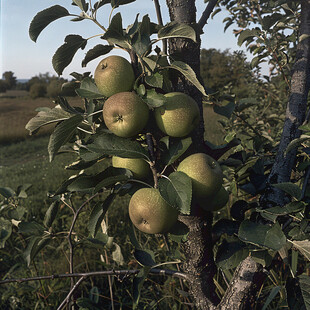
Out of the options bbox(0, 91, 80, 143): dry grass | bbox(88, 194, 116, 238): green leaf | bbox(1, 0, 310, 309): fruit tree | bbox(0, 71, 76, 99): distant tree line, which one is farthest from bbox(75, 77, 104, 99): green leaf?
bbox(0, 71, 76, 99): distant tree line

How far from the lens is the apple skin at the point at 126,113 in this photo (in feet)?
2.75

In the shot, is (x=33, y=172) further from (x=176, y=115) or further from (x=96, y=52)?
(x=176, y=115)

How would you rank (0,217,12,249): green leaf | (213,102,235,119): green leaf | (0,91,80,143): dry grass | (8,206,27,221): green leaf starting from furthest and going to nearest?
(0,91,80,143): dry grass, (8,206,27,221): green leaf, (0,217,12,249): green leaf, (213,102,235,119): green leaf

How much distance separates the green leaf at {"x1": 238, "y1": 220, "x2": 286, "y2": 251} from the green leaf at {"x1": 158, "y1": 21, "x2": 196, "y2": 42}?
59cm

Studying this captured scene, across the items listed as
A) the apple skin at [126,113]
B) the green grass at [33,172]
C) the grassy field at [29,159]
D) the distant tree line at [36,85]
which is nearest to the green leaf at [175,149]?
the apple skin at [126,113]

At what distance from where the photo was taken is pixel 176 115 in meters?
0.88

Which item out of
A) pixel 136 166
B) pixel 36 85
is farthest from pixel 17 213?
pixel 36 85

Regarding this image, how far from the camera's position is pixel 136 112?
0.86 m

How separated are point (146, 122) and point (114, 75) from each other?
16 centimetres

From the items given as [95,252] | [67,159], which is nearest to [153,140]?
[95,252]

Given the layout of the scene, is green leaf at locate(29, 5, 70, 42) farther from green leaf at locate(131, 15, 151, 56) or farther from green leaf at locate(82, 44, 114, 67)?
green leaf at locate(131, 15, 151, 56)

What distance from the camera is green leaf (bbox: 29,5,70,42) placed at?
95 cm

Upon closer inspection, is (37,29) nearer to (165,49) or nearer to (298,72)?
(165,49)

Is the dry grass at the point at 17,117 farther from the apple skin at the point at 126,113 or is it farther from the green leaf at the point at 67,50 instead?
the apple skin at the point at 126,113
